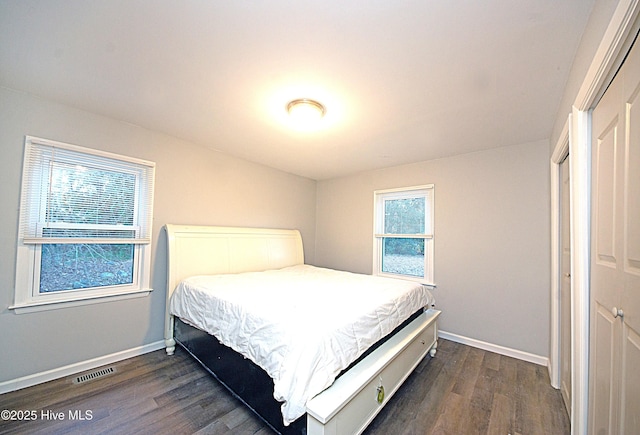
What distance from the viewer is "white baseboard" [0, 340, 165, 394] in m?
1.97

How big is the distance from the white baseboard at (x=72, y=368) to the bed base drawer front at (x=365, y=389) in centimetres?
219

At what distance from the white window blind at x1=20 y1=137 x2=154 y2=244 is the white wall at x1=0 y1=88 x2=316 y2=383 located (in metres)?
0.07

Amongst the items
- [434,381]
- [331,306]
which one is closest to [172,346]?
[331,306]

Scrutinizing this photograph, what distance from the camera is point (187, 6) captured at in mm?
1234

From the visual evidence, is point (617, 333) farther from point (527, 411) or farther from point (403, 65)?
point (403, 65)

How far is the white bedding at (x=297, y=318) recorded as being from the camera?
1391 mm

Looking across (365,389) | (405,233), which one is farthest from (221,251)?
(405,233)

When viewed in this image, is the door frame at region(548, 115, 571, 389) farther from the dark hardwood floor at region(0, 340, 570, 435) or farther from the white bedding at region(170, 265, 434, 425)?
the white bedding at region(170, 265, 434, 425)

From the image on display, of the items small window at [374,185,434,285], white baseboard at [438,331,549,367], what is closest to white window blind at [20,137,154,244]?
small window at [374,185,434,285]

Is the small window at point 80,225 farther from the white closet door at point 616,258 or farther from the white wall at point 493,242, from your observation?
the white closet door at point 616,258

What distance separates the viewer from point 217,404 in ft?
6.24

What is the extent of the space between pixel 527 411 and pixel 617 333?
1.36 meters

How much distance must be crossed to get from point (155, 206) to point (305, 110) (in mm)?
1953

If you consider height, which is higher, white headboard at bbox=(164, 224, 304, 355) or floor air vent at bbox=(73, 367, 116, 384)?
white headboard at bbox=(164, 224, 304, 355)
